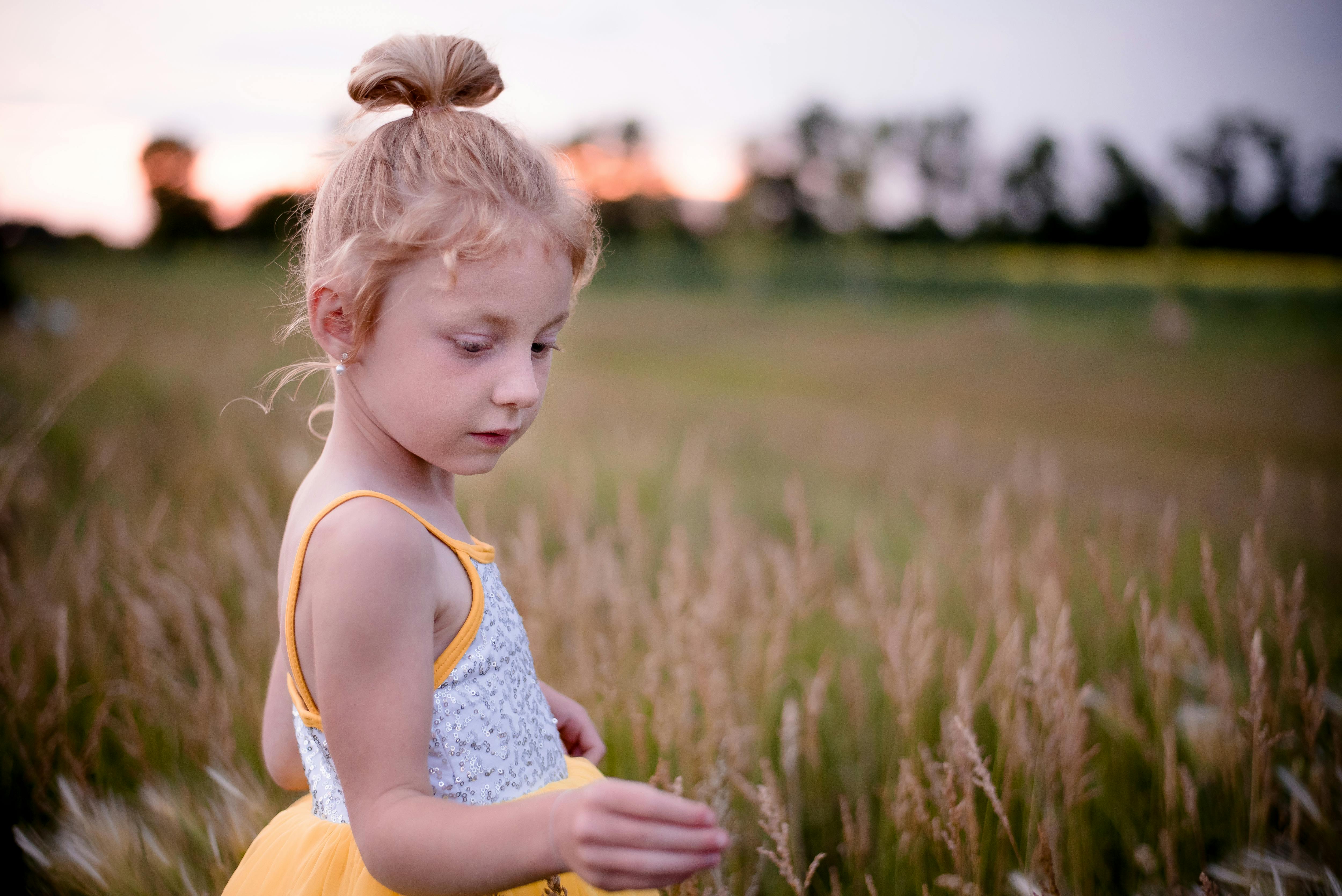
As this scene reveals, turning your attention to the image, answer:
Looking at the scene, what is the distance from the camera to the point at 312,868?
1205mm

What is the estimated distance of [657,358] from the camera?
1623 cm

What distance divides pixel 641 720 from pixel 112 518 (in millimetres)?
2422

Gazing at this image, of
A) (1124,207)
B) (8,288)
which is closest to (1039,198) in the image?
(1124,207)

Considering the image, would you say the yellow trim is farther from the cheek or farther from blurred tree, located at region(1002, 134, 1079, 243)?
blurred tree, located at region(1002, 134, 1079, 243)

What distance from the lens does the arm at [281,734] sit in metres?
1.51

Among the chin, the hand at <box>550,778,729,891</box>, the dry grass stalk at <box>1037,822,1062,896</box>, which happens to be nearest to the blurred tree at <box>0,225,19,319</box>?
the chin

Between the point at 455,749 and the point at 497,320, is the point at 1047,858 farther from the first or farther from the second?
the point at 497,320

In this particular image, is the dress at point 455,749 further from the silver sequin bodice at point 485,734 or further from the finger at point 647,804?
the finger at point 647,804

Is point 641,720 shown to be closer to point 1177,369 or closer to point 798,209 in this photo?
point 1177,369

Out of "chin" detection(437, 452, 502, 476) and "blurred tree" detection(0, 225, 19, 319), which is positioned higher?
"chin" detection(437, 452, 502, 476)

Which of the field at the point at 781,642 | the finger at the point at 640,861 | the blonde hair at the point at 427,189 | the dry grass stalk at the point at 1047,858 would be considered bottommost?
the field at the point at 781,642

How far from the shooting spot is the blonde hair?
112 centimetres

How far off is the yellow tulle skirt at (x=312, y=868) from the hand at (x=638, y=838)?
0.27 meters

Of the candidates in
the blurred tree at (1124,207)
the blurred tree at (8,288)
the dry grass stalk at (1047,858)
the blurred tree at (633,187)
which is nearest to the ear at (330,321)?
the dry grass stalk at (1047,858)
